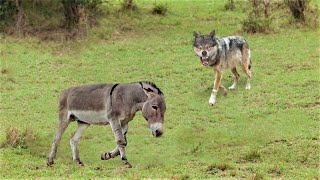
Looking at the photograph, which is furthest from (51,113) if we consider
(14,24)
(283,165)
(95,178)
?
(14,24)

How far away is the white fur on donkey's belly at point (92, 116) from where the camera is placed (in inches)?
388

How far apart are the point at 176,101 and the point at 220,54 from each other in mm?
1432

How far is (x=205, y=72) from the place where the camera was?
16.5 m

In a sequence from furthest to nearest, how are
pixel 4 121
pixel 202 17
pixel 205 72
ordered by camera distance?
pixel 202 17
pixel 205 72
pixel 4 121

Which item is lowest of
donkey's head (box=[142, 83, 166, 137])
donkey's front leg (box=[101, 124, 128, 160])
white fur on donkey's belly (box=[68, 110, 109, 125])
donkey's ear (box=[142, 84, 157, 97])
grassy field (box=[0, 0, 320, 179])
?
grassy field (box=[0, 0, 320, 179])

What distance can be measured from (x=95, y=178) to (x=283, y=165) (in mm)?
2790

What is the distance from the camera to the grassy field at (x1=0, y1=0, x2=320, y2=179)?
32.7 feet

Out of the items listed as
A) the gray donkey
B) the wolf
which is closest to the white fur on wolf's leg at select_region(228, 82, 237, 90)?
the wolf

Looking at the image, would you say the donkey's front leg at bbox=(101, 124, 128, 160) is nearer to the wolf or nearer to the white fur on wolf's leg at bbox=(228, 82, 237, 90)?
the wolf

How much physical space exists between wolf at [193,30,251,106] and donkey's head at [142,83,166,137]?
4015 millimetres

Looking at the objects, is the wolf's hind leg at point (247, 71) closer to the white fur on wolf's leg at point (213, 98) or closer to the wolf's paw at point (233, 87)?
the wolf's paw at point (233, 87)

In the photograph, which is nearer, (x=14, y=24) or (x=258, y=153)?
(x=258, y=153)

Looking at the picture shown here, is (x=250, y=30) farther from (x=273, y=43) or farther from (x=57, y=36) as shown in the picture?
(x=57, y=36)

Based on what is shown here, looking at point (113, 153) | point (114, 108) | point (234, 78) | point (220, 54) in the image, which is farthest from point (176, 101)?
point (114, 108)
